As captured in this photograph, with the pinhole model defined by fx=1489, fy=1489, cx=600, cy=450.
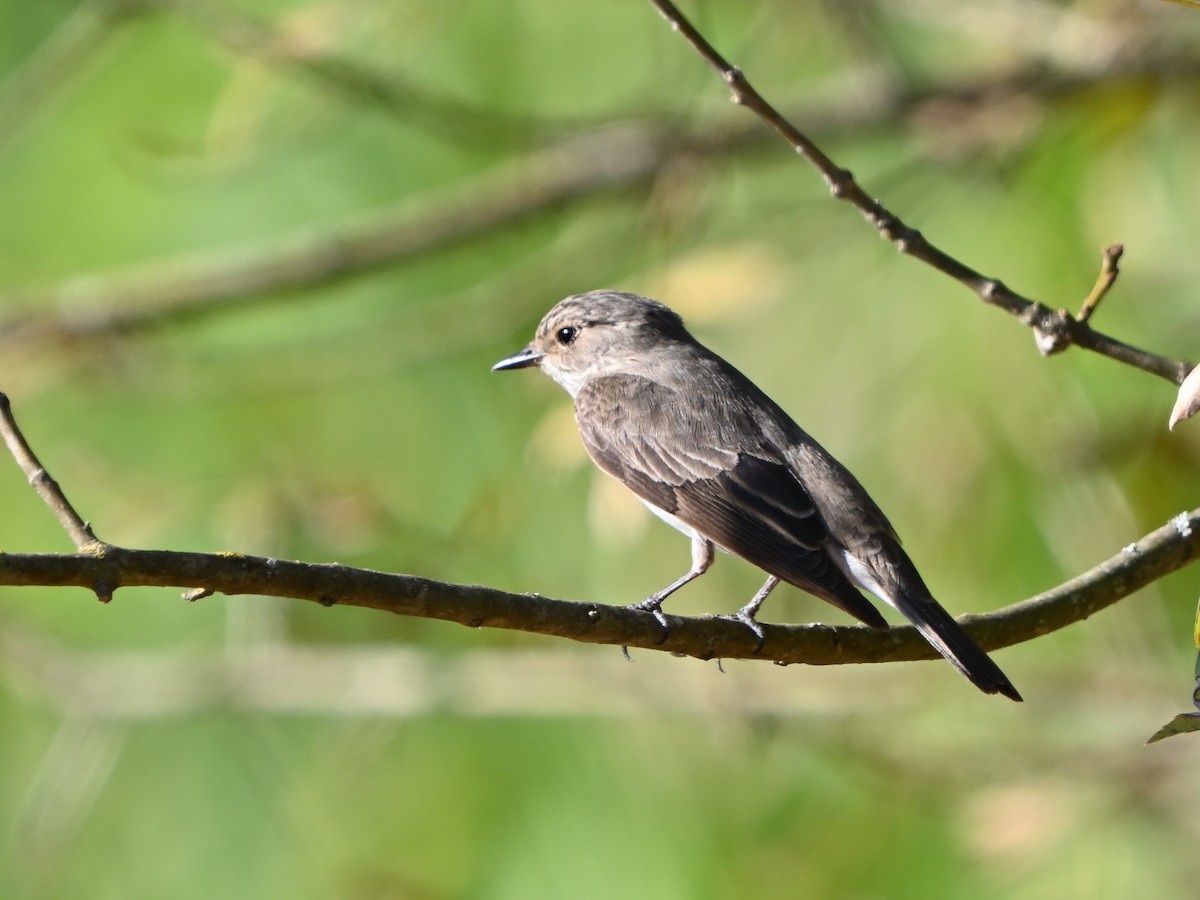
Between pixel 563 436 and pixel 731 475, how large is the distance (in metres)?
1.17

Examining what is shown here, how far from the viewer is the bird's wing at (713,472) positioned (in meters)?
3.22

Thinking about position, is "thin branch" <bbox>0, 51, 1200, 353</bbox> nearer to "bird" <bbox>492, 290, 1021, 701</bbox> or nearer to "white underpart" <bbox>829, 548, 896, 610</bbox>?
"bird" <bbox>492, 290, 1021, 701</bbox>

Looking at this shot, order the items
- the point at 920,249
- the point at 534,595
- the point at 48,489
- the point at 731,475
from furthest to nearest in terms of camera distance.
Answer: the point at 731,475 → the point at 920,249 → the point at 534,595 → the point at 48,489

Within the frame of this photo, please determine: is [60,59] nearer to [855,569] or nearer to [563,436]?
[563,436]

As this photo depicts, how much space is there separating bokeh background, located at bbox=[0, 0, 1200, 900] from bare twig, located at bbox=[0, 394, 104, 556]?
248 centimetres

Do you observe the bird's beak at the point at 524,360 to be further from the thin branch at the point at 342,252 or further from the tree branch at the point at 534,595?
the tree branch at the point at 534,595

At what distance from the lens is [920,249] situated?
2627 millimetres

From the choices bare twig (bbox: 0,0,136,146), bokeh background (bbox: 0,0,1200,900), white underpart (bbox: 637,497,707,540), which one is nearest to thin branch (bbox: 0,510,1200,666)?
white underpart (bbox: 637,497,707,540)

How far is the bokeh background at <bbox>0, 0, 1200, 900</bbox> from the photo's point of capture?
481 cm

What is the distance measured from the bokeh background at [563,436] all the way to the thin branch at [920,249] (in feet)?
6.09

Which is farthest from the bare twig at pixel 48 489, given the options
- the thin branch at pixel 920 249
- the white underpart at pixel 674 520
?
the white underpart at pixel 674 520

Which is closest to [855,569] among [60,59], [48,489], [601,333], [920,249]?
[920,249]

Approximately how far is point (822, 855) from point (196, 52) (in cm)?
536

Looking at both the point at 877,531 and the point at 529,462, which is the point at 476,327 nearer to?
the point at 529,462
